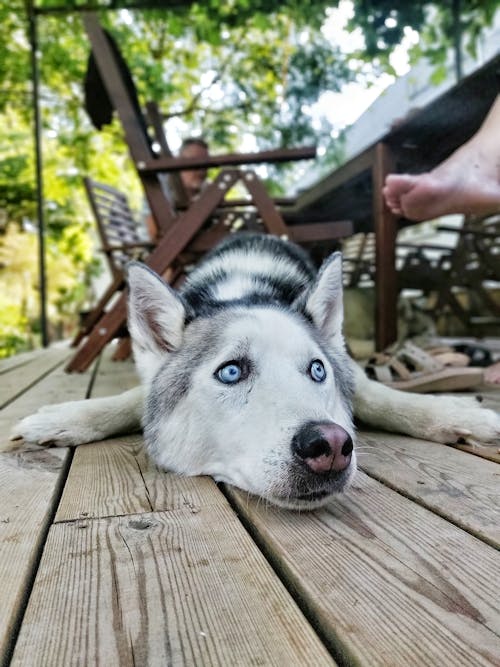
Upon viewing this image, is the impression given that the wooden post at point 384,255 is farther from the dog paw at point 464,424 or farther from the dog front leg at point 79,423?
the dog front leg at point 79,423

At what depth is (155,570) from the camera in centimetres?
103

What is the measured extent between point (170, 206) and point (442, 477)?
282 cm

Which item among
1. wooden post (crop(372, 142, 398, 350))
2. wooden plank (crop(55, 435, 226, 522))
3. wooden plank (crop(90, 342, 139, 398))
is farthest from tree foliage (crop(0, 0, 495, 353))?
wooden plank (crop(55, 435, 226, 522))

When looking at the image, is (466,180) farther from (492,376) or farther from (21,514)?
(21,514)

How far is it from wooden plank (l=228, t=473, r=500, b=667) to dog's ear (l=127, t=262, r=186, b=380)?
73 centimetres

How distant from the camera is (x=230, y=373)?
1657mm

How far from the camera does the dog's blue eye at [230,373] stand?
165 centimetres

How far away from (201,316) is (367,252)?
5.63 m

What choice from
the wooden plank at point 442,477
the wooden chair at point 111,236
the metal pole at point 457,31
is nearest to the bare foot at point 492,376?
the wooden plank at point 442,477

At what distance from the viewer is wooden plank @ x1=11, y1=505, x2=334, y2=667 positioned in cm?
77

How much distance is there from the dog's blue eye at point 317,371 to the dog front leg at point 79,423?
814 mm

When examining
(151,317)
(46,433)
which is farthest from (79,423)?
(151,317)

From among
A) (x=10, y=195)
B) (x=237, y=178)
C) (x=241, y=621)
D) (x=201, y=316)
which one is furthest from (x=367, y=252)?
(x=10, y=195)

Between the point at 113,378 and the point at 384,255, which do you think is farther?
the point at 113,378
